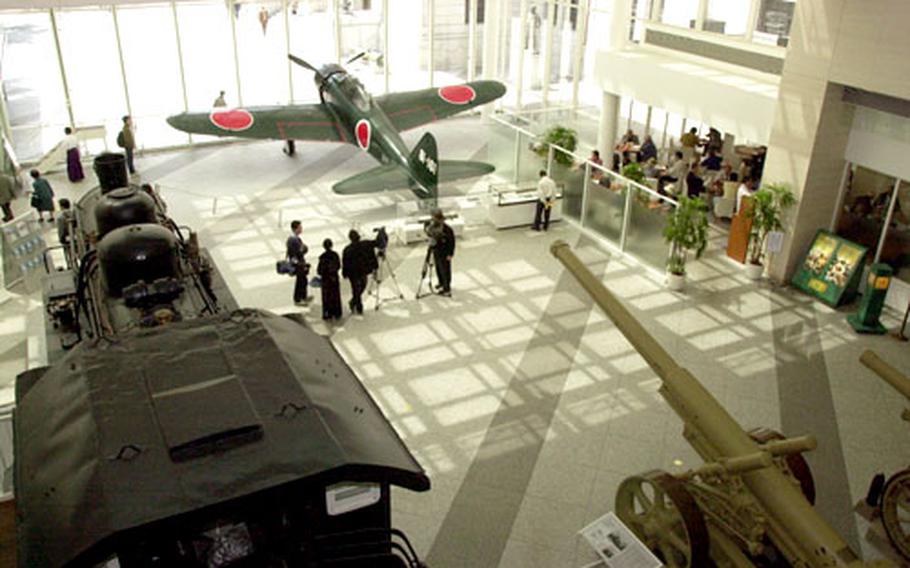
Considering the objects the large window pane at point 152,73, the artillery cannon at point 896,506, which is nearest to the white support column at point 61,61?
the large window pane at point 152,73

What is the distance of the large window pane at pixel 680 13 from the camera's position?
17.0 meters

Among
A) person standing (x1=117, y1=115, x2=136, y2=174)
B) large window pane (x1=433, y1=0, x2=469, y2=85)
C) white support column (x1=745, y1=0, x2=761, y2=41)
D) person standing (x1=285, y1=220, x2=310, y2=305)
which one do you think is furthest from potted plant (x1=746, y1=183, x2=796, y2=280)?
person standing (x1=117, y1=115, x2=136, y2=174)

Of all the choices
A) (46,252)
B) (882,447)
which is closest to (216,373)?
(882,447)

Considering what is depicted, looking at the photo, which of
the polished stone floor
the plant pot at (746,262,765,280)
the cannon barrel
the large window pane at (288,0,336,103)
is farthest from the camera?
the large window pane at (288,0,336,103)

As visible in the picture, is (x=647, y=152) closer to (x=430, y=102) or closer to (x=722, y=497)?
(x=430, y=102)

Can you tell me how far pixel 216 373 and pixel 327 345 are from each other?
3.75 feet

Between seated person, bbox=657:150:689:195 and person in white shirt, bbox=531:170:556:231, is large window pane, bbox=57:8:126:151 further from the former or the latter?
seated person, bbox=657:150:689:195

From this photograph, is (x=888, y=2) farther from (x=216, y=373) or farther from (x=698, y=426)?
(x=216, y=373)

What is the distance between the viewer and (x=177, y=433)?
4312 millimetres

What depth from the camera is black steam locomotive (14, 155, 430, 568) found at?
3895 mm

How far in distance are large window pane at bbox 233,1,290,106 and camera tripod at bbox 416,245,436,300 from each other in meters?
11.0

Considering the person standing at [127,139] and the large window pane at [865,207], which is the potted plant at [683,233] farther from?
the person standing at [127,139]

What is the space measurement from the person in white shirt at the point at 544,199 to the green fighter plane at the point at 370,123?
57.9 inches

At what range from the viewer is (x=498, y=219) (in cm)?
1569
